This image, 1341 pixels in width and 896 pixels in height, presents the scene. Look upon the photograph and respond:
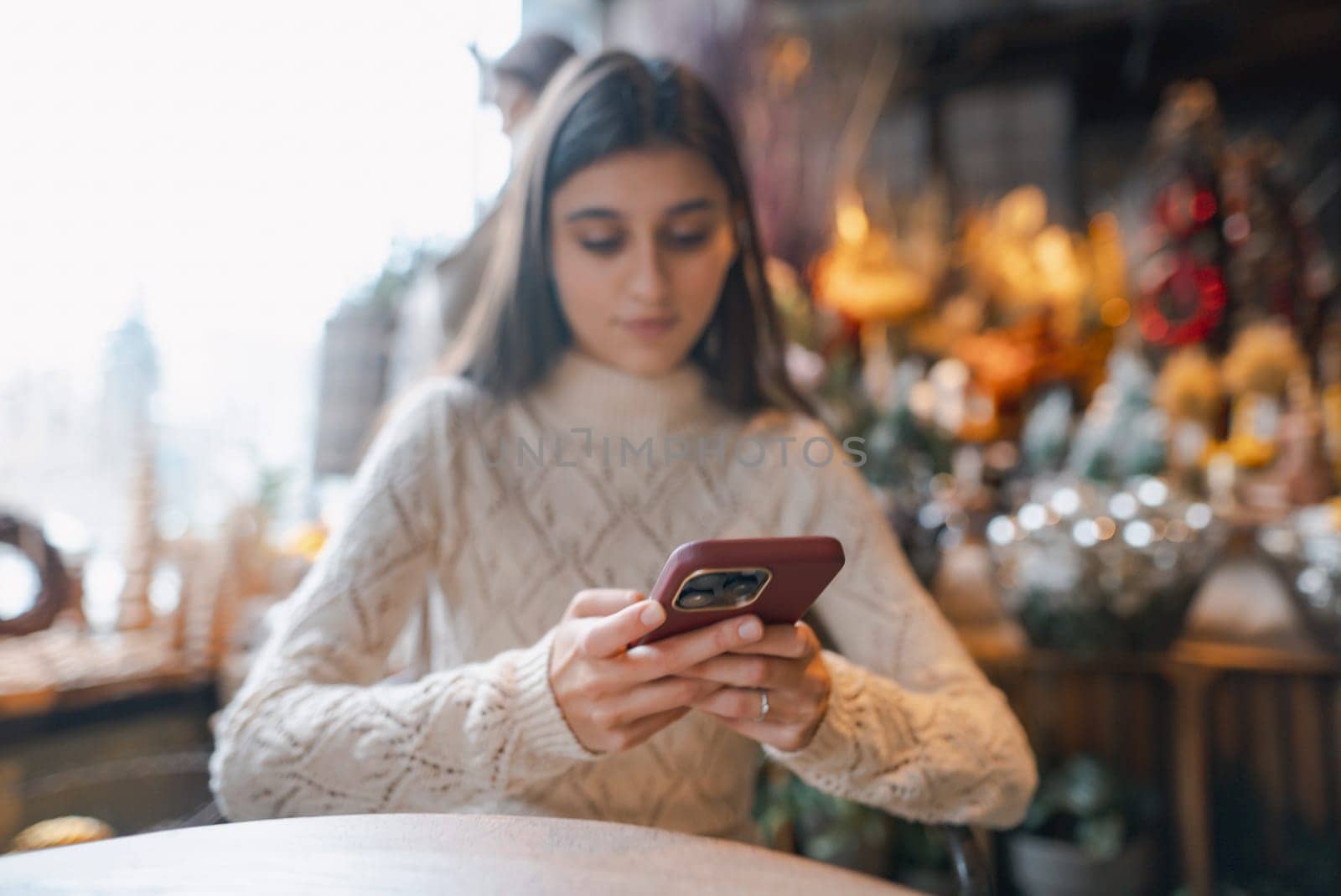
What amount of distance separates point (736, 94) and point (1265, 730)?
1.37 metres

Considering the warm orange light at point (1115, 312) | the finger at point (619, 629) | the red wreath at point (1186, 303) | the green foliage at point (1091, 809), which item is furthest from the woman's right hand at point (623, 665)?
the warm orange light at point (1115, 312)

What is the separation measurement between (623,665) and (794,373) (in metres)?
0.85

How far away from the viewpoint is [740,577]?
21.9 inches

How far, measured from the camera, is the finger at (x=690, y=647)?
0.59 metres

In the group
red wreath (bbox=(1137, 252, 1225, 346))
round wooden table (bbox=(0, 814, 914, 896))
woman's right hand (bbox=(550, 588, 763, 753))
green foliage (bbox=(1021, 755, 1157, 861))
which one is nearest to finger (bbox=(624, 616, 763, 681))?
woman's right hand (bbox=(550, 588, 763, 753))

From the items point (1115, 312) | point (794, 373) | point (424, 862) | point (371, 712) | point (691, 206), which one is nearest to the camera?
point (424, 862)

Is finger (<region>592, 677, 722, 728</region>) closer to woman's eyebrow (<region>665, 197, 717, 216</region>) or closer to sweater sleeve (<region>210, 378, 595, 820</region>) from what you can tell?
sweater sleeve (<region>210, 378, 595, 820</region>)

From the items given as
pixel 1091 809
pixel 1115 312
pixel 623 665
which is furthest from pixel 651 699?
pixel 1115 312

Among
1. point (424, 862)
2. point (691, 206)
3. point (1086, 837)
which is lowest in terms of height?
point (1086, 837)

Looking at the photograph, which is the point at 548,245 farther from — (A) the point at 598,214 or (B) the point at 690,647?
(B) the point at 690,647

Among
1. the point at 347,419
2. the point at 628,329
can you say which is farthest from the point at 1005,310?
the point at 628,329

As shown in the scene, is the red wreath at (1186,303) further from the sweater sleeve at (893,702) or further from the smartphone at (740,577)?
the smartphone at (740,577)

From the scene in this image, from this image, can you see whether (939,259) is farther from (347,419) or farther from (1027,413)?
(347,419)

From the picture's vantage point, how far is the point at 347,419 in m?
1.67
